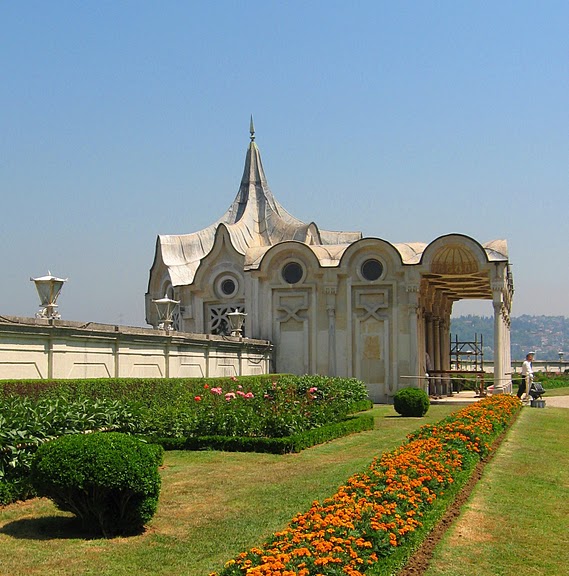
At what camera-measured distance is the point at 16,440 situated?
35.6 feet

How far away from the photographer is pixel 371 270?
36.2 meters

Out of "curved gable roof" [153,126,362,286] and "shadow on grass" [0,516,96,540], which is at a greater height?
"curved gable roof" [153,126,362,286]

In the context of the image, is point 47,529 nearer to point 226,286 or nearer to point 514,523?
point 514,523

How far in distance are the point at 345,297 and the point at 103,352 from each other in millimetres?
16485

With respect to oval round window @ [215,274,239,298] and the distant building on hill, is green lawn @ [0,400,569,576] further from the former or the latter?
oval round window @ [215,274,239,298]

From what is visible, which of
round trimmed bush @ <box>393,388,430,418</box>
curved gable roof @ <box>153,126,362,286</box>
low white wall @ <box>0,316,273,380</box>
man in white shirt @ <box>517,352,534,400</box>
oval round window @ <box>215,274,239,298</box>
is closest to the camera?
low white wall @ <box>0,316,273,380</box>

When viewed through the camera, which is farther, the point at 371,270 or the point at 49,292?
the point at 371,270

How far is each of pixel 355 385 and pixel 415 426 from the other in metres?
6.83

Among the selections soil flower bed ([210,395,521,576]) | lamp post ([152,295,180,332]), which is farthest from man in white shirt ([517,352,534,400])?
soil flower bed ([210,395,521,576])

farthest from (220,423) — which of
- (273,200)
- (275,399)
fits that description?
(273,200)

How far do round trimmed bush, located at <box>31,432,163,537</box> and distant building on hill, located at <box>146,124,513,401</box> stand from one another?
26.5 meters

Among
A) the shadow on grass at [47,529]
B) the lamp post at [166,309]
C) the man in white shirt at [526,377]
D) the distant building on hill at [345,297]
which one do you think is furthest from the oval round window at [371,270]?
the shadow on grass at [47,529]

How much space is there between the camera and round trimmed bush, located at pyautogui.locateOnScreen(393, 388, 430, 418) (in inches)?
1046

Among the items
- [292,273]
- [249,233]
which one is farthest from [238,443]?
[249,233]
